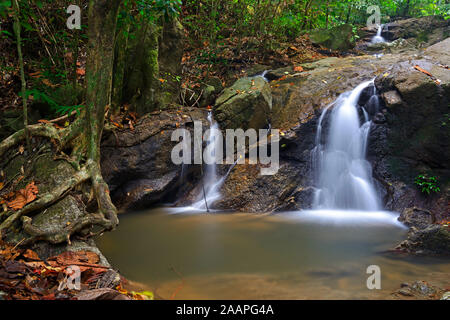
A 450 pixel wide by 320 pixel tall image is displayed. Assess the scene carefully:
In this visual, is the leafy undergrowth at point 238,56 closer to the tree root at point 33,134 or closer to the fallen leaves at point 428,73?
the fallen leaves at point 428,73

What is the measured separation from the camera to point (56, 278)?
2.75 meters

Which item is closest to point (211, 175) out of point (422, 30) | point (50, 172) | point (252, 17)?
point (50, 172)

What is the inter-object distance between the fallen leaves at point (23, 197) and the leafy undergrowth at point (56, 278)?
593 millimetres

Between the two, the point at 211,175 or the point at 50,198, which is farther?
the point at 211,175

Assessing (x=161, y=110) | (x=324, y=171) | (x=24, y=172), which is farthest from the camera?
(x=161, y=110)

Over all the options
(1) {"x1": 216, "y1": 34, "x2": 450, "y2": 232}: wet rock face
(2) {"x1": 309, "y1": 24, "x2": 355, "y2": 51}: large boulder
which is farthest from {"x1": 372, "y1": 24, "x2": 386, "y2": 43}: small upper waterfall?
(1) {"x1": 216, "y1": 34, "x2": 450, "y2": 232}: wet rock face

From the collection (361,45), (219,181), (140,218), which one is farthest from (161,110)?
(361,45)

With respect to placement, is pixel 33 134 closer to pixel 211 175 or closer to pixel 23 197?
pixel 23 197

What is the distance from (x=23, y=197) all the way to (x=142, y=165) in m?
2.97

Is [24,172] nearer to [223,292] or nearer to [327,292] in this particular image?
[223,292]

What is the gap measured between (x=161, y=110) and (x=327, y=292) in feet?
18.6
